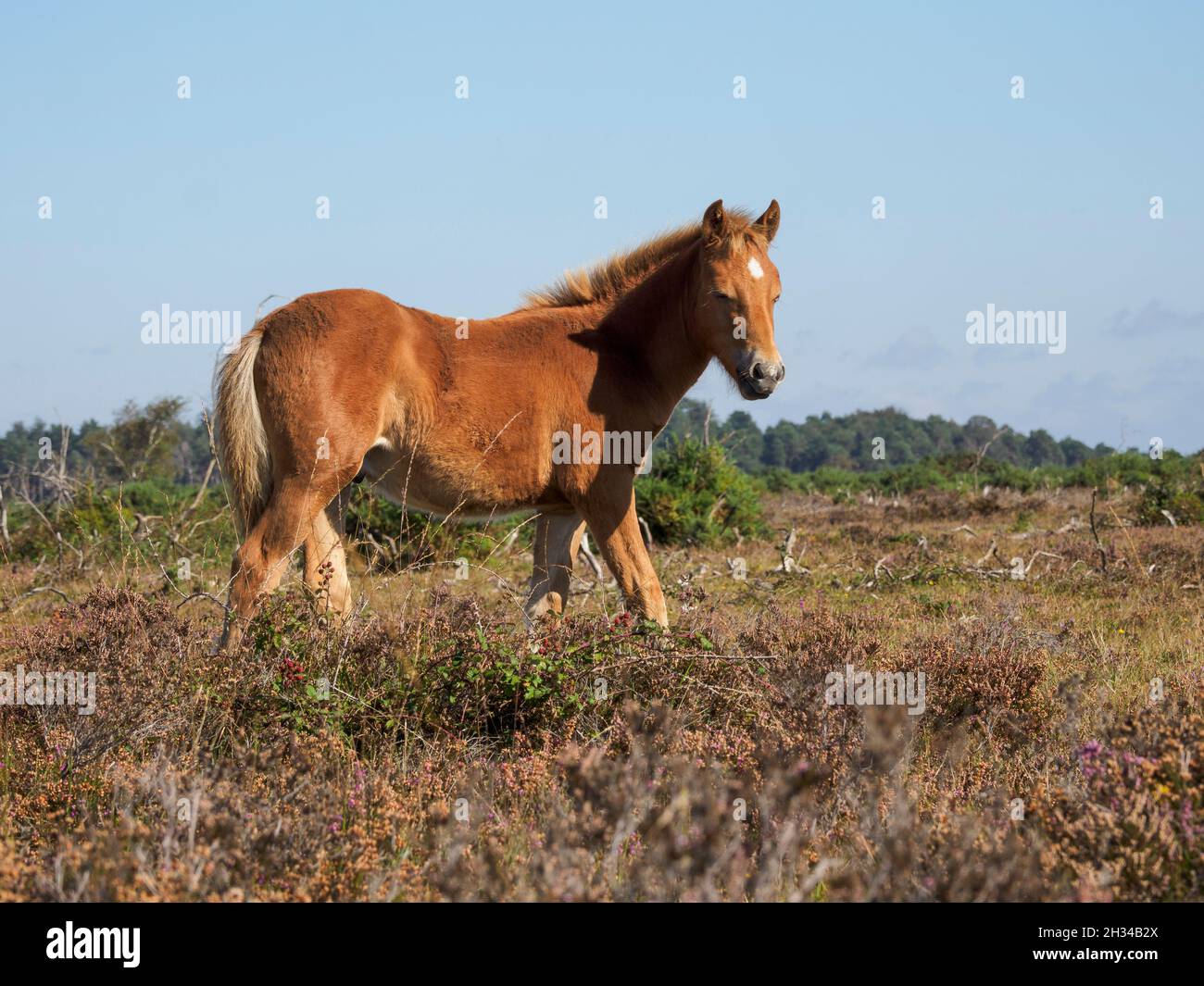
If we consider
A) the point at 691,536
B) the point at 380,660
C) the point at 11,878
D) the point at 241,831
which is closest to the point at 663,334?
the point at 380,660

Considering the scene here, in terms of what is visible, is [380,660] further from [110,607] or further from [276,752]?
[110,607]

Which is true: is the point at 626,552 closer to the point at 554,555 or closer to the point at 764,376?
the point at 554,555

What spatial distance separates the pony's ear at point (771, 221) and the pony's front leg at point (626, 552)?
190 centimetres

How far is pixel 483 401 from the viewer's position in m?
6.12

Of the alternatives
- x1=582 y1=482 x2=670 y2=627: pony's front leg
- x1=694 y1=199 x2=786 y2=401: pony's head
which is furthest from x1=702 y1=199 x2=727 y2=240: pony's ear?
x1=582 y1=482 x2=670 y2=627: pony's front leg

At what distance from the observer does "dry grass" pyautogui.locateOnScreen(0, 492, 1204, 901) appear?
2799 millimetres

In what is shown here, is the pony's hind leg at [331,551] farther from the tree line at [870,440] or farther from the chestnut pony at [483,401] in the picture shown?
the tree line at [870,440]

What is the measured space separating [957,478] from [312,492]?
76.2 ft

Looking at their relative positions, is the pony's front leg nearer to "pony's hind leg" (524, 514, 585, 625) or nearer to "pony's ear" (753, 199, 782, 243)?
"pony's hind leg" (524, 514, 585, 625)

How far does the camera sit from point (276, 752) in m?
4.07

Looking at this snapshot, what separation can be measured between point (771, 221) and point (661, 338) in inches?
40.8

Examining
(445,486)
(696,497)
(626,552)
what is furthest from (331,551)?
(696,497)
